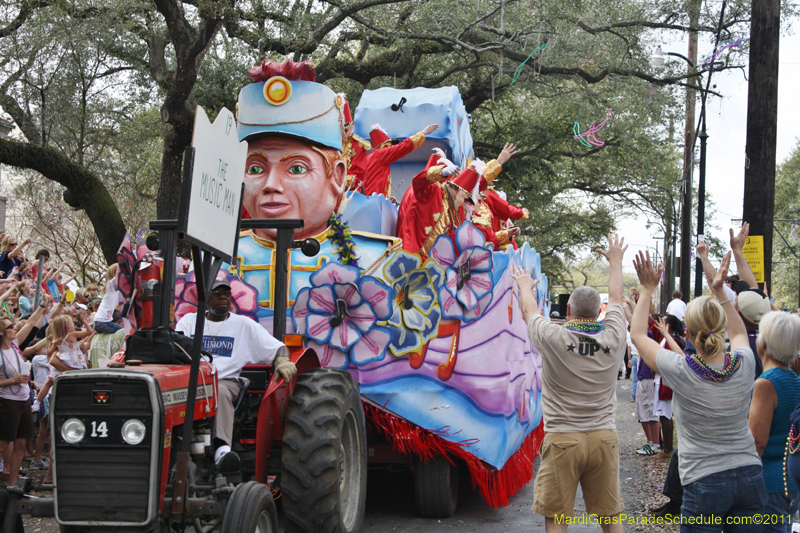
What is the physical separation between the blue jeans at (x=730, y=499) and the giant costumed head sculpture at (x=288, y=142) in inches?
163

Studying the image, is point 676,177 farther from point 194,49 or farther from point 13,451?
point 13,451

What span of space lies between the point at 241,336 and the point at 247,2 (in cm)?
896

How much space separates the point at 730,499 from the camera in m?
3.73

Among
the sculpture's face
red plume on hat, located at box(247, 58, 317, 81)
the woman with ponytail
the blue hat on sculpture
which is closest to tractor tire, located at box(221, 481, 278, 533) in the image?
the woman with ponytail

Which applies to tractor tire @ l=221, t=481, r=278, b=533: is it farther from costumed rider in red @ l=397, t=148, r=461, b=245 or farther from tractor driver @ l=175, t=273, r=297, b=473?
costumed rider in red @ l=397, t=148, r=461, b=245

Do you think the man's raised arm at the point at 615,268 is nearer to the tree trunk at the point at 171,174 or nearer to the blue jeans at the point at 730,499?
the blue jeans at the point at 730,499

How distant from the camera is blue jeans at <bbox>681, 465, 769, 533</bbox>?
3730mm

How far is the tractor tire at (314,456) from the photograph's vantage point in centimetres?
463

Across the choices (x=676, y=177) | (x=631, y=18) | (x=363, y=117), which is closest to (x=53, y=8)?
(x=363, y=117)

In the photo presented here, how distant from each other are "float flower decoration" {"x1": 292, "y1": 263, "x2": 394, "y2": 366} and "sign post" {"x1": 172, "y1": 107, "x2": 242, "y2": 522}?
2.43 meters

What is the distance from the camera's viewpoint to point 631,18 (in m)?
14.4

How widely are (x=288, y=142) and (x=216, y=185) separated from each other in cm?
327

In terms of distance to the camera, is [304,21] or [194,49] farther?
[304,21]

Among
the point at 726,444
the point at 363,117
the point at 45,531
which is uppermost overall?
the point at 363,117
